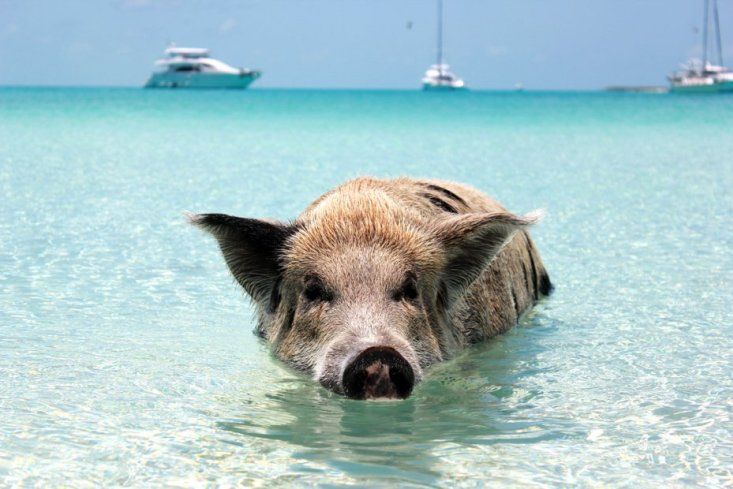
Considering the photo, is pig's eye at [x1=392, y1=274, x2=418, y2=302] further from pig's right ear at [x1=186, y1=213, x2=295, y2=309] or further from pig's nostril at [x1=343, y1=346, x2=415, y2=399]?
pig's right ear at [x1=186, y1=213, x2=295, y2=309]

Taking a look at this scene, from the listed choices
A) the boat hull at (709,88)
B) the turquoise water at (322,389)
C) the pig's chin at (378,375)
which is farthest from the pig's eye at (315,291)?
the boat hull at (709,88)

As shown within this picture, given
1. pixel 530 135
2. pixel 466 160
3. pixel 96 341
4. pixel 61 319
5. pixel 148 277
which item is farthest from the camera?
pixel 530 135

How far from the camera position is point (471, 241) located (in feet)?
24.1

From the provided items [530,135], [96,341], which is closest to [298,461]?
[96,341]

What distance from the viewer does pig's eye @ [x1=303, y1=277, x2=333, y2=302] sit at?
684cm

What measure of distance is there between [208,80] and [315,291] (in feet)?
467

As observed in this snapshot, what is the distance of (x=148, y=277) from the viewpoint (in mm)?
11398

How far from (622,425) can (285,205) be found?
12.2 metres

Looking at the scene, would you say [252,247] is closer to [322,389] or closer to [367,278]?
[367,278]

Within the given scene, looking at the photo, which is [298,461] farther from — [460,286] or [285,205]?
[285,205]

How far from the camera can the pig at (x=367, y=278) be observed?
6285 millimetres

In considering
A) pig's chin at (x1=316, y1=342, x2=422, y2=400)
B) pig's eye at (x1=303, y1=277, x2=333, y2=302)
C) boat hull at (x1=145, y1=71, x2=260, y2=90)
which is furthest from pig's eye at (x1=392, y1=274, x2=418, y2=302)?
boat hull at (x1=145, y1=71, x2=260, y2=90)

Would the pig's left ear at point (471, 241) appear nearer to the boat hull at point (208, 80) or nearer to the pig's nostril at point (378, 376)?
the pig's nostril at point (378, 376)

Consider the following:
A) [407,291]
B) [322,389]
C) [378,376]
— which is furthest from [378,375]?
[407,291]
